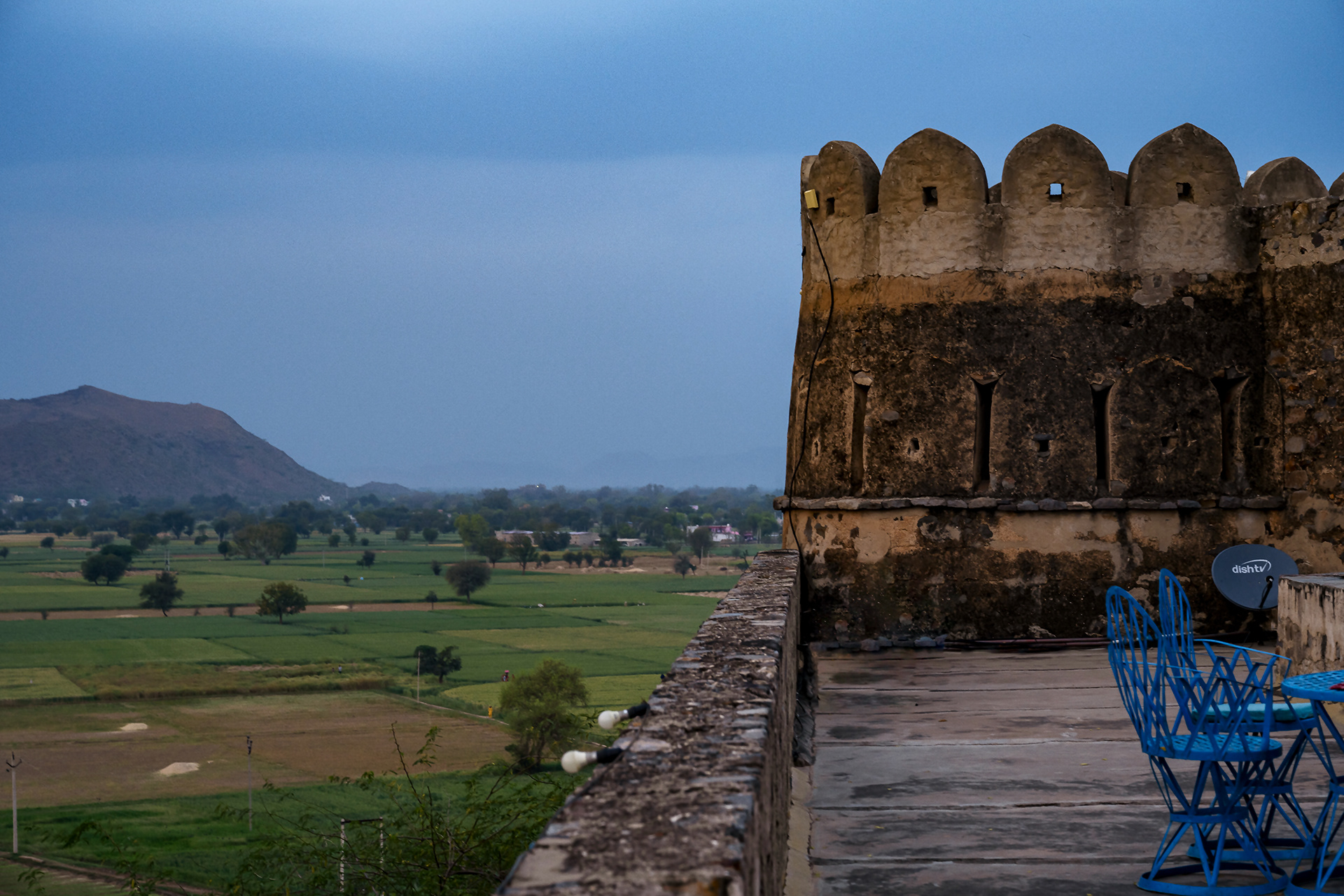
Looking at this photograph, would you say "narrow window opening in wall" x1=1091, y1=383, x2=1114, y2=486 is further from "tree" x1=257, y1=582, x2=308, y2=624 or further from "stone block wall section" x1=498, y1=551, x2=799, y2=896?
"tree" x1=257, y1=582, x2=308, y2=624

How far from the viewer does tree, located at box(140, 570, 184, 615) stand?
107875 mm

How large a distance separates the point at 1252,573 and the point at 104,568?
5229 inches

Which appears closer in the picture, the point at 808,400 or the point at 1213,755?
the point at 1213,755

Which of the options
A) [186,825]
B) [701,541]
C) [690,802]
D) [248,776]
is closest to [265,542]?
[701,541]

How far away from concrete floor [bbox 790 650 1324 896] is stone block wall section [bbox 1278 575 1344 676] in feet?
3.10

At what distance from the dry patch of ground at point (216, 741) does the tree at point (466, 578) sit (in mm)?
41480

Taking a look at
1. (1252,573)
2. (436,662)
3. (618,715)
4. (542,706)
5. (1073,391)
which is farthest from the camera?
(436,662)

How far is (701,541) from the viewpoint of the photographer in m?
155

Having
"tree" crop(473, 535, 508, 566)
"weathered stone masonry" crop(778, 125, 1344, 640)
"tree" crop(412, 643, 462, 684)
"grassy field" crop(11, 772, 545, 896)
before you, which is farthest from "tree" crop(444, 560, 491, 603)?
"weathered stone masonry" crop(778, 125, 1344, 640)

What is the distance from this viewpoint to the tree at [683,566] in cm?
13575

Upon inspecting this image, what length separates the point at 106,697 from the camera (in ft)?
246

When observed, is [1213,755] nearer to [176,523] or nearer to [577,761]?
[577,761]

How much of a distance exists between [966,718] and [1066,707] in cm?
62

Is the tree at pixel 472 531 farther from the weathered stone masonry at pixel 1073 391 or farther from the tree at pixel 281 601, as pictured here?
the weathered stone masonry at pixel 1073 391
